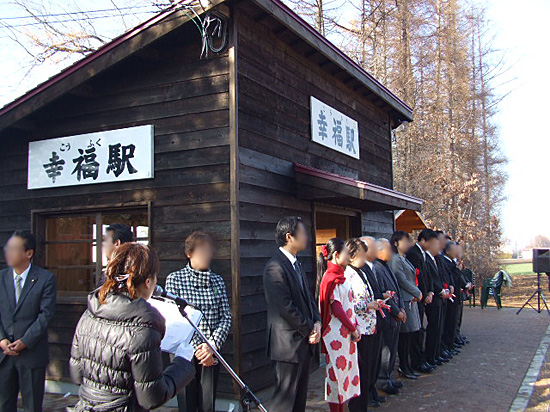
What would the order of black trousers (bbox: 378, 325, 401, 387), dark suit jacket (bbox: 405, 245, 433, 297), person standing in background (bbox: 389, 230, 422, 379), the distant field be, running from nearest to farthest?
black trousers (bbox: 378, 325, 401, 387) < person standing in background (bbox: 389, 230, 422, 379) < dark suit jacket (bbox: 405, 245, 433, 297) < the distant field

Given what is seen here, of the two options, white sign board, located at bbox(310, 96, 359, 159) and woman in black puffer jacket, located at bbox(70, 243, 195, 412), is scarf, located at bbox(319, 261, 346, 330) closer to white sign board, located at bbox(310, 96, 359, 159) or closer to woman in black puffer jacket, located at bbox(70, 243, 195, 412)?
woman in black puffer jacket, located at bbox(70, 243, 195, 412)

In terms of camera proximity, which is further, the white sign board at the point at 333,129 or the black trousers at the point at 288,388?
the white sign board at the point at 333,129

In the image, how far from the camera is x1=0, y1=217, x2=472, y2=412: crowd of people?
2355 mm

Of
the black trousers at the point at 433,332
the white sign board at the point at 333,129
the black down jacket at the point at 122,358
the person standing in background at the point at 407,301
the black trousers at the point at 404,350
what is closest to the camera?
the black down jacket at the point at 122,358

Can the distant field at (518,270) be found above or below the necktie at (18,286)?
below

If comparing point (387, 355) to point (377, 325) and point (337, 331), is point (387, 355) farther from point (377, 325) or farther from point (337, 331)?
point (337, 331)

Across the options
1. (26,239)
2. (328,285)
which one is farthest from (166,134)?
(328,285)

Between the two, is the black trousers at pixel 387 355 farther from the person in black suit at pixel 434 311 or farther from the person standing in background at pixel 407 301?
the person in black suit at pixel 434 311

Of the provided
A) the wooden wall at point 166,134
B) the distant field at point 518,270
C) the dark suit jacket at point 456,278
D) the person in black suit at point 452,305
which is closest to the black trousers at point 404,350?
the person in black suit at point 452,305

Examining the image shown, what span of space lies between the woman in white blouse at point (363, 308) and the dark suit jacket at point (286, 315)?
1218mm

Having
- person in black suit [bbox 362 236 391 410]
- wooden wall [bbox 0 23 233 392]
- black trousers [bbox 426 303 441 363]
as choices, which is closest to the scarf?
person in black suit [bbox 362 236 391 410]

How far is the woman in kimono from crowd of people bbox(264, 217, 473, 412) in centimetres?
1

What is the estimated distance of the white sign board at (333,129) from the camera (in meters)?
7.91

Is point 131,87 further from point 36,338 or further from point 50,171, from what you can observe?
point 36,338
